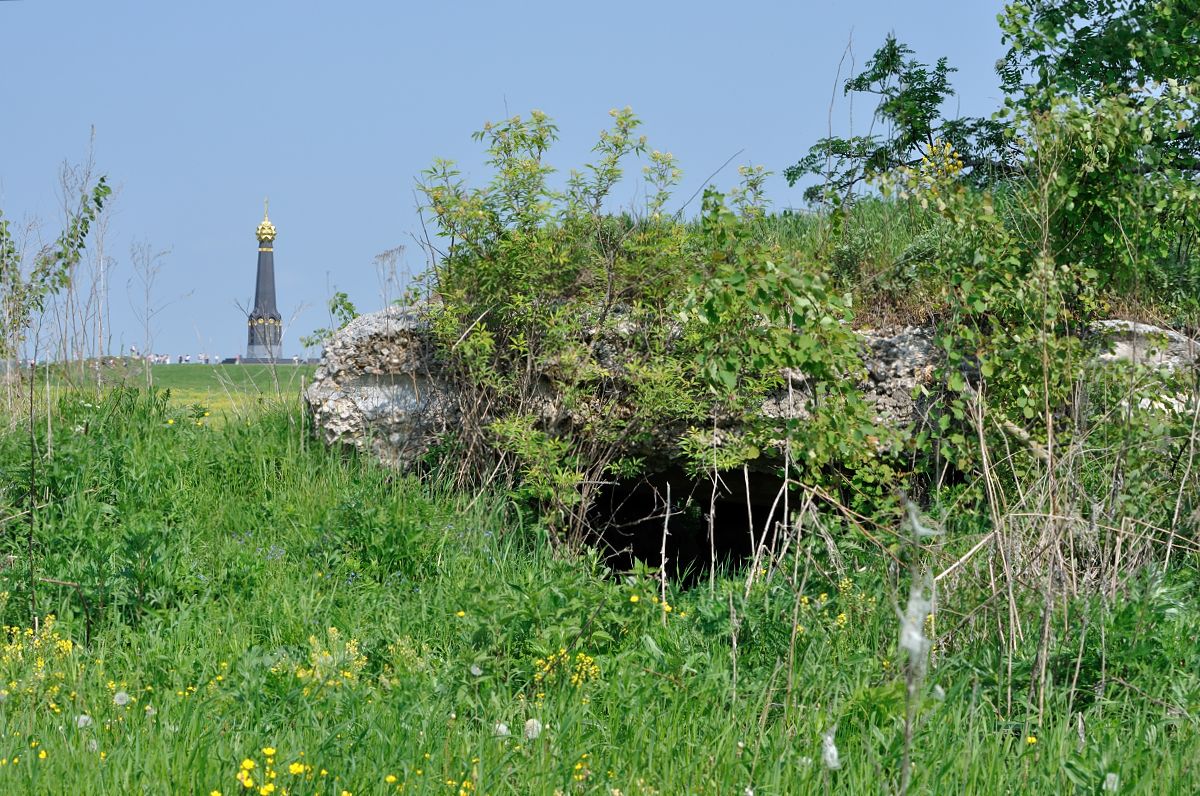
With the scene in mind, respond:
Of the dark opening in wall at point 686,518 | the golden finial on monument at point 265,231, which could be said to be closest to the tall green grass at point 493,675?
the dark opening in wall at point 686,518

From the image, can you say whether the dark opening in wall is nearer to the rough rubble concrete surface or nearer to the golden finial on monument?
the rough rubble concrete surface

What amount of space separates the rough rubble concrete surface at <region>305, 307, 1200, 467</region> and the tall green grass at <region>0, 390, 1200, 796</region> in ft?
3.39

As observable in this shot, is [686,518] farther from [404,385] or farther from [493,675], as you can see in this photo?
[493,675]

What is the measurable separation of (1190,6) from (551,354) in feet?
17.1

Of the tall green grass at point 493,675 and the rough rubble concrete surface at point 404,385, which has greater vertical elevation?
the rough rubble concrete surface at point 404,385

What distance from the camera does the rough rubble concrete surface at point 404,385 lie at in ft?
20.6

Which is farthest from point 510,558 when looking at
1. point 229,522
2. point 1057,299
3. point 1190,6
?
point 1190,6

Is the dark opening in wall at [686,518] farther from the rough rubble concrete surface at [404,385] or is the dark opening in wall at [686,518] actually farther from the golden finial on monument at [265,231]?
the golden finial on monument at [265,231]

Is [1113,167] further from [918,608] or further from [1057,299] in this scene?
[918,608]

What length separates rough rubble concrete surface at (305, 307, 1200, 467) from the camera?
6277mm

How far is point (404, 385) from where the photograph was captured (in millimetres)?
6738

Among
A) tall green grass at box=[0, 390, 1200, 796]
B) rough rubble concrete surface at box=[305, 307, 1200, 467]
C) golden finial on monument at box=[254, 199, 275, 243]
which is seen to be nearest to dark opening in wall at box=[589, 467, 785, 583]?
rough rubble concrete surface at box=[305, 307, 1200, 467]

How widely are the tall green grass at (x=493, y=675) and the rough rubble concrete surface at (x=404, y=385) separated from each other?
1032 mm

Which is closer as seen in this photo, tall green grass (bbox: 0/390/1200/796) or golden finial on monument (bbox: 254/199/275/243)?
tall green grass (bbox: 0/390/1200/796)
